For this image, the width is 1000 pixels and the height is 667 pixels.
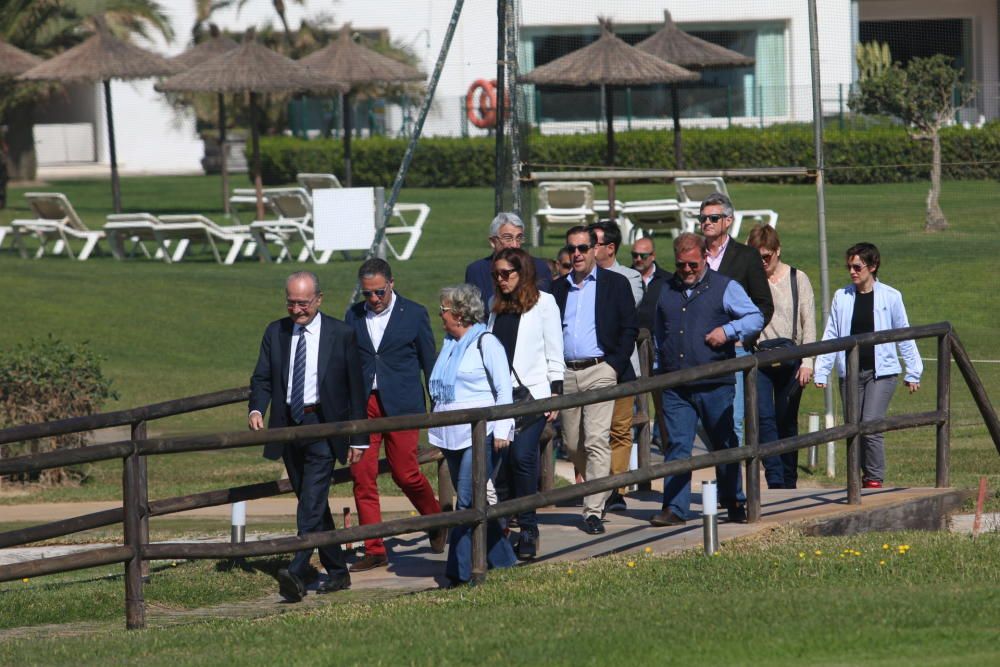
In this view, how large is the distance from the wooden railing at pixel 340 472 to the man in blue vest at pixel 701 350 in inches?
11.4

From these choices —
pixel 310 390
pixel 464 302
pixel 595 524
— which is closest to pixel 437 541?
pixel 595 524

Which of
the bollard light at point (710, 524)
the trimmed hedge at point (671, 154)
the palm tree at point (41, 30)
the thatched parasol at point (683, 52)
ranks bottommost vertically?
the bollard light at point (710, 524)

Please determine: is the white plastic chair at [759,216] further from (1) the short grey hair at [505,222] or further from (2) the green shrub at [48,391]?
(1) the short grey hair at [505,222]

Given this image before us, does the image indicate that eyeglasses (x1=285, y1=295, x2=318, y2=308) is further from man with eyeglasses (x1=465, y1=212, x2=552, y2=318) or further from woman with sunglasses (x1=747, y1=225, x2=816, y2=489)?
woman with sunglasses (x1=747, y1=225, x2=816, y2=489)

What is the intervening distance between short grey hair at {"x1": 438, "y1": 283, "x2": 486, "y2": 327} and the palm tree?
3111 cm

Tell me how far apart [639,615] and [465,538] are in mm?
1186

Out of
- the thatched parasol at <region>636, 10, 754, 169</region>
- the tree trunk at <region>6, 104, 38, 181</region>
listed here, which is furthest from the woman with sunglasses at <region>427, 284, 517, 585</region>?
the tree trunk at <region>6, 104, 38, 181</region>

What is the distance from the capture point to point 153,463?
44.8 feet

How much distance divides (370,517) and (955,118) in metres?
12.3

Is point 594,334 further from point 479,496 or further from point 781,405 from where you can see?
point 781,405

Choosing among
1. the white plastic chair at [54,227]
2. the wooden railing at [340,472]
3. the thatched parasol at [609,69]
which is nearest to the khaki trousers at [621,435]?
the wooden railing at [340,472]

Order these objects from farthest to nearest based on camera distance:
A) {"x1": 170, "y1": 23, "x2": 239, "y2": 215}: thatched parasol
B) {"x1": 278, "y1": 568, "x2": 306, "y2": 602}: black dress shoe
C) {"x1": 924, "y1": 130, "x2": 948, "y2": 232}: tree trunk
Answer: {"x1": 170, "y1": 23, "x2": 239, "y2": 215}: thatched parasol → {"x1": 924, "y1": 130, "x2": 948, "y2": 232}: tree trunk → {"x1": 278, "y1": 568, "x2": 306, "y2": 602}: black dress shoe

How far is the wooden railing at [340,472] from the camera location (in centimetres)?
675

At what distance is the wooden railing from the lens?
6750 mm
